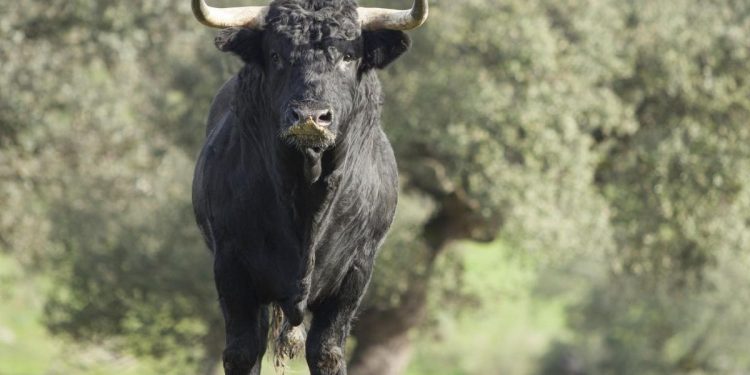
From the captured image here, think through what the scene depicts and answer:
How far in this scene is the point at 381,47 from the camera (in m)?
7.62

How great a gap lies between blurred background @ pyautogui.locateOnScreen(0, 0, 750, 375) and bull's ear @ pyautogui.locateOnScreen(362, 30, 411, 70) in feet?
38.1

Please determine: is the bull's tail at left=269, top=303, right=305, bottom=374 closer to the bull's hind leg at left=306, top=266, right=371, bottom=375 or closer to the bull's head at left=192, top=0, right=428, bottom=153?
the bull's hind leg at left=306, top=266, right=371, bottom=375

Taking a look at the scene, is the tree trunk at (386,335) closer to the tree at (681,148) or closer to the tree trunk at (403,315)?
the tree trunk at (403,315)

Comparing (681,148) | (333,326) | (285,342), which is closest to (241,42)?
(333,326)

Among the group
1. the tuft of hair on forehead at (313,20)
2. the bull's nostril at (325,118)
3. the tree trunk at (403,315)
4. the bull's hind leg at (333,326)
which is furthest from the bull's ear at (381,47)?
the tree trunk at (403,315)

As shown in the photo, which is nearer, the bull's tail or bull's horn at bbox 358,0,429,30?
bull's horn at bbox 358,0,429,30

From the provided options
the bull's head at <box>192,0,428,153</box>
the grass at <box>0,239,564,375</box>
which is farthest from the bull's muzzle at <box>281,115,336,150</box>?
the grass at <box>0,239,564,375</box>

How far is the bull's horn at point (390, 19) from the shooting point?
7473mm

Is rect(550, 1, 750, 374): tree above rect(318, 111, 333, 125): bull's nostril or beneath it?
beneath

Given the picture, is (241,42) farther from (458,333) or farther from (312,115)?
(458,333)

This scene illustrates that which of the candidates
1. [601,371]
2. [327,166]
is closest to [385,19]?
[327,166]

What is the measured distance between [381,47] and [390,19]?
0.52ft

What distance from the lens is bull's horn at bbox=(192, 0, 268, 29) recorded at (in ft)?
24.2

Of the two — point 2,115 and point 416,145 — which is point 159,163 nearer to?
point 416,145
